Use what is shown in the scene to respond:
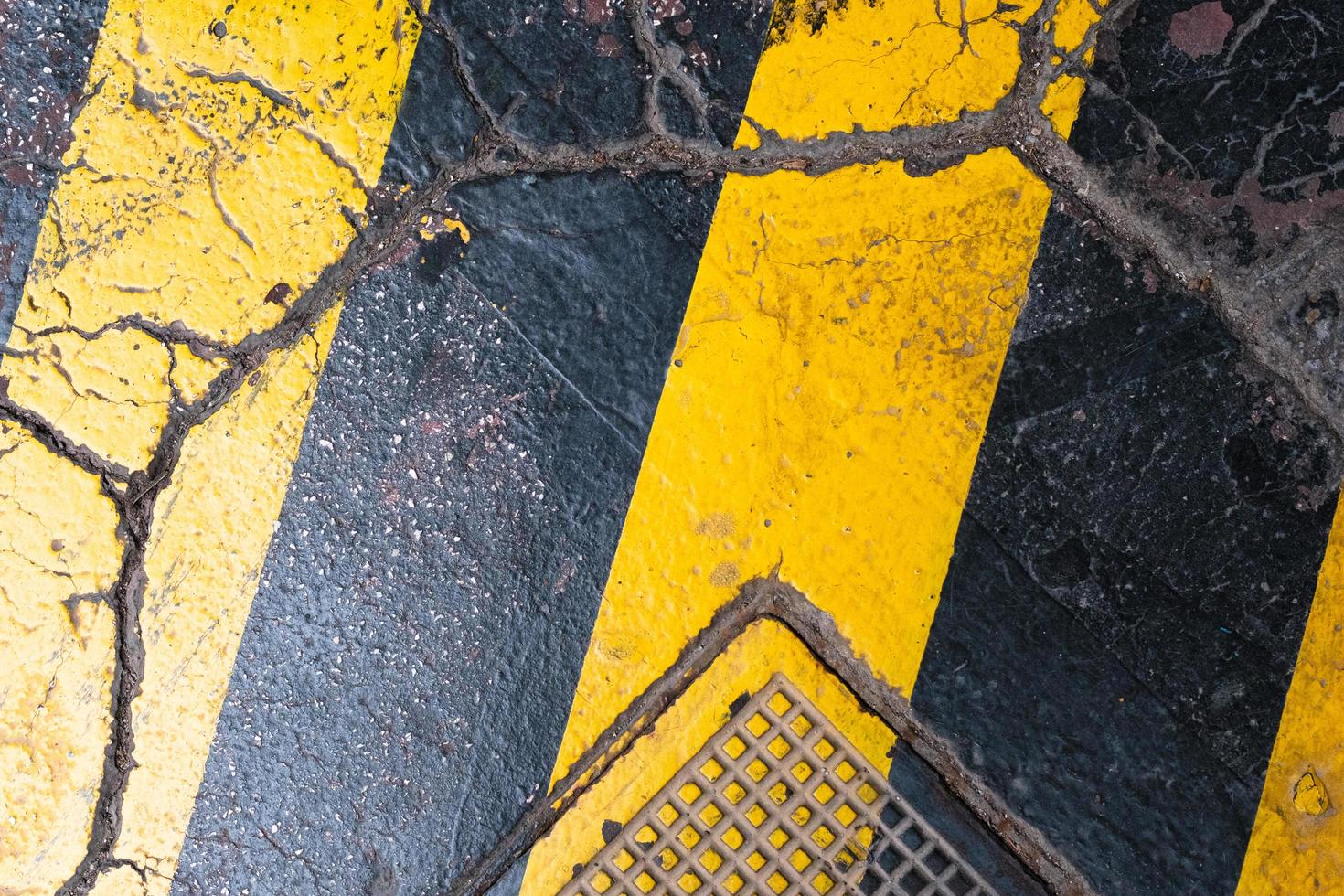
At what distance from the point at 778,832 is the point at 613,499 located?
79cm

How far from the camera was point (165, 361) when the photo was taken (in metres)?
2.03

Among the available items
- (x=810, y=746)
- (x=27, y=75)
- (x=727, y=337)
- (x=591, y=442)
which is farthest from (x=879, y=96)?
(x=27, y=75)

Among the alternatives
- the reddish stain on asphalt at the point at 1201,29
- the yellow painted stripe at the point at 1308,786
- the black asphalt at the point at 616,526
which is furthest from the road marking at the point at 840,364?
the yellow painted stripe at the point at 1308,786

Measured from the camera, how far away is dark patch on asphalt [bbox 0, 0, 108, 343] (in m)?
2.03

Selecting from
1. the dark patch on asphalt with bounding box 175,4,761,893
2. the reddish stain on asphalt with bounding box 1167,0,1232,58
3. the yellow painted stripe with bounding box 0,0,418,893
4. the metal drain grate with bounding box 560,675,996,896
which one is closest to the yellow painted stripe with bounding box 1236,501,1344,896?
the metal drain grate with bounding box 560,675,996,896

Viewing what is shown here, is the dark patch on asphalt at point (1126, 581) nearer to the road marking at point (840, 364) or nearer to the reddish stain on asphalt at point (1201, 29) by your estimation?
the road marking at point (840, 364)

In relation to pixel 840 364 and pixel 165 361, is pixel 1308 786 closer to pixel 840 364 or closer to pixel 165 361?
pixel 840 364

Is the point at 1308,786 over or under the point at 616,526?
under

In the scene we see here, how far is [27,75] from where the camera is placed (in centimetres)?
203

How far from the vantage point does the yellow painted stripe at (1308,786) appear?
200 centimetres

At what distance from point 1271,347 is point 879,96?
40.3 inches

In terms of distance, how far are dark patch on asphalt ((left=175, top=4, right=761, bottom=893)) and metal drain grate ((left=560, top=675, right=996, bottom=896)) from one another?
0.92 ft

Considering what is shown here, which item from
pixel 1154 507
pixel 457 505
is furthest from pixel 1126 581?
pixel 457 505

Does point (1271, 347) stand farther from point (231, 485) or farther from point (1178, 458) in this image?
point (231, 485)
